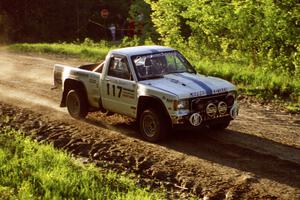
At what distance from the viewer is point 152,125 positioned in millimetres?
10094

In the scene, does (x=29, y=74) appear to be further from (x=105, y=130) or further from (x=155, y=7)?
(x=105, y=130)

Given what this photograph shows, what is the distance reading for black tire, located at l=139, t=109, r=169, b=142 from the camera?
9820 millimetres

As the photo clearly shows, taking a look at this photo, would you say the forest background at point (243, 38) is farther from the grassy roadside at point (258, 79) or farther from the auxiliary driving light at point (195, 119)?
the auxiliary driving light at point (195, 119)

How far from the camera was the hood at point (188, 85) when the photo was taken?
960cm

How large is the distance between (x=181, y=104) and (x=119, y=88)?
1706 mm

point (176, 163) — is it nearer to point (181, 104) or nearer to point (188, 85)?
point (181, 104)

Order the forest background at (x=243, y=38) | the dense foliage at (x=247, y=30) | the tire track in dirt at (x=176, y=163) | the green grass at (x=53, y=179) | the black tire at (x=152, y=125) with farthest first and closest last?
the dense foliage at (x=247, y=30), the forest background at (x=243, y=38), the black tire at (x=152, y=125), the tire track in dirt at (x=176, y=163), the green grass at (x=53, y=179)

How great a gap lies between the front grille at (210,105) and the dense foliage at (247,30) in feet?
19.1

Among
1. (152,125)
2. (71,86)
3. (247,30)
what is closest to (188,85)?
(152,125)

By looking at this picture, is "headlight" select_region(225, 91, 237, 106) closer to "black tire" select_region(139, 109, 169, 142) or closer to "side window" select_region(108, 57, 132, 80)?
"black tire" select_region(139, 109, 169, 142)

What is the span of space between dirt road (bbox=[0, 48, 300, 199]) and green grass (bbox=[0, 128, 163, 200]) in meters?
0.60

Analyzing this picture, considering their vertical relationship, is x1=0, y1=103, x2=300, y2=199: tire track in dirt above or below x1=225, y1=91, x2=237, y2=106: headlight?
below

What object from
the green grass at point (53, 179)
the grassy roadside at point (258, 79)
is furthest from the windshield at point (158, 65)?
the grassy roadside at point (258, 79)

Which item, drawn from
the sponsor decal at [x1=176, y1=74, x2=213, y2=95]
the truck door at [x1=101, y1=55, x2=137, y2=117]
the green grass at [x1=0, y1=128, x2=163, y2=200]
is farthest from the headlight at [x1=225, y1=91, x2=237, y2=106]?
the green grass at [x1=0, y1=128, x2=163, y2=200]
